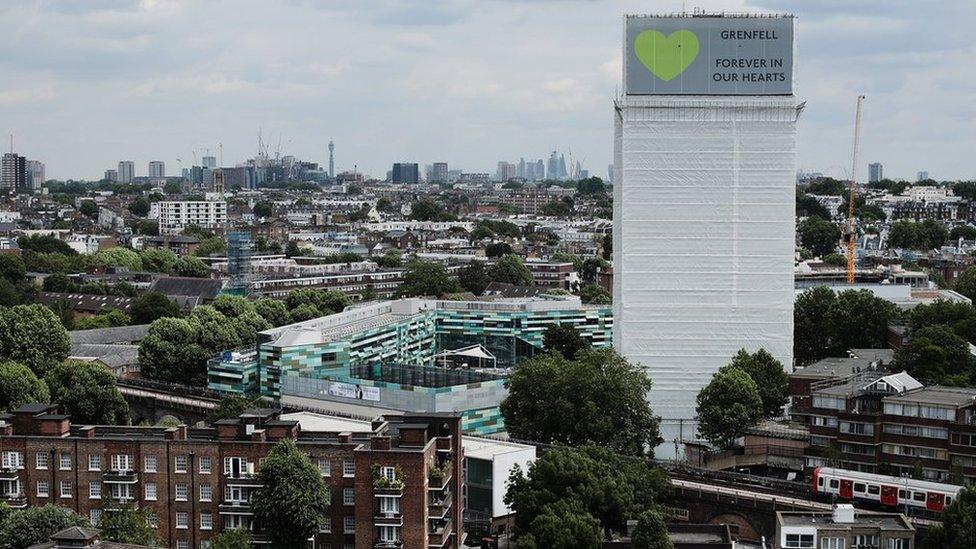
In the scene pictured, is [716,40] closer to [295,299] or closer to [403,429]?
[403,429]

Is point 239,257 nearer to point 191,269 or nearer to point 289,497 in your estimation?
point 191,269

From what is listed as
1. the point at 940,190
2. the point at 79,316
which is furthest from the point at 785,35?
the point at 940,190

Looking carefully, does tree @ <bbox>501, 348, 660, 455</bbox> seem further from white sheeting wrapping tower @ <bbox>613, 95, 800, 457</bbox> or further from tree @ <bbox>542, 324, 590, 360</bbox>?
tree @ <bbox>542, 324, 590, 360</bbox>

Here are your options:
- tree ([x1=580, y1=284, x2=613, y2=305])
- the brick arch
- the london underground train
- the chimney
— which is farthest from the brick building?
tree ([x1=580, y1=284, x2=613, y2=305])

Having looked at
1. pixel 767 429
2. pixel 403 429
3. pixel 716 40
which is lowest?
pixel 767 429

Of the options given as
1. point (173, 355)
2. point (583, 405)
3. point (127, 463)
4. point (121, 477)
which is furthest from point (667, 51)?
point (121, 477)

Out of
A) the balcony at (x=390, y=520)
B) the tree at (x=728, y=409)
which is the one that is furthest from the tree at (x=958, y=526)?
the tree at (x=728, y=409)

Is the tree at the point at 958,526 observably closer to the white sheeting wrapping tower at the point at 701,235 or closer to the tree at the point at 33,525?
the tree at the point at 33,525
